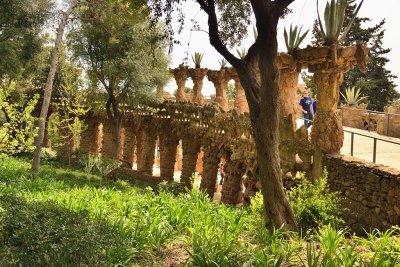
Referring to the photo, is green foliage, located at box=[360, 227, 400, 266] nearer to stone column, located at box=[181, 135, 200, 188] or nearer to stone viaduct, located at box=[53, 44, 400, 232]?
stone viaduct, located at box=[53, 44, 400, 232]

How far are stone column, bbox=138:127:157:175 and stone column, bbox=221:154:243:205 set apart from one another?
954 cm

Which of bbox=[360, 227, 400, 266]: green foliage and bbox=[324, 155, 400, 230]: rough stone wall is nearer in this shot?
bbox=[360, 227, 400, 266]: green foliage

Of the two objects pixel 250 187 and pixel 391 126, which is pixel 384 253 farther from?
pixel 391 126

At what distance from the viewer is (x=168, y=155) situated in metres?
25.5

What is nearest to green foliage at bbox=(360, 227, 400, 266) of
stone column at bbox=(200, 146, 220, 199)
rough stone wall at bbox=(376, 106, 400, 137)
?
rough stone wall at bbox=(376, 106, 400, 137)

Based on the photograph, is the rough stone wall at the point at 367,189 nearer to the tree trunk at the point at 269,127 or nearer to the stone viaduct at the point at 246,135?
the stone viaduct at the point at 246,135

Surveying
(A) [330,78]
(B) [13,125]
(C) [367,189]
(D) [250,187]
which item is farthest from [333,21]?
(B) [13,125]

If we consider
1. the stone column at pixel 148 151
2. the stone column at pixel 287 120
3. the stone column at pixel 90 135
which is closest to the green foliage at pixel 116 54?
the stone column at pixel 148 151

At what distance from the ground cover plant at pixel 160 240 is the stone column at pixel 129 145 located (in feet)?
65.1

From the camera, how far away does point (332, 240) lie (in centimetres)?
555

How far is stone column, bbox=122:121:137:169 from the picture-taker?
2827 centimetres

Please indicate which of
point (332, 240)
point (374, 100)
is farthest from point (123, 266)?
point (374, 100)

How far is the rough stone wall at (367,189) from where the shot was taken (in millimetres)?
8766

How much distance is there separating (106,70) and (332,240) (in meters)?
18.0
